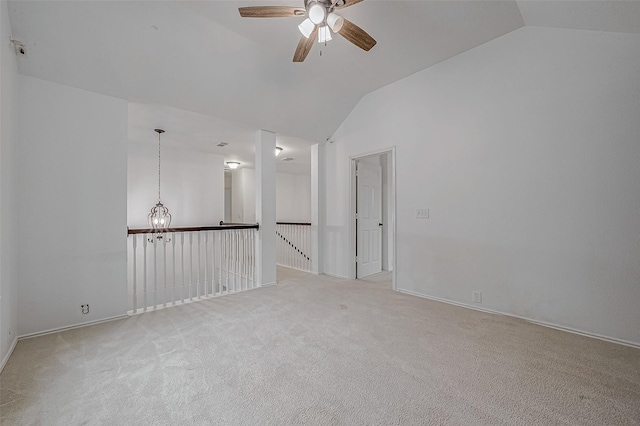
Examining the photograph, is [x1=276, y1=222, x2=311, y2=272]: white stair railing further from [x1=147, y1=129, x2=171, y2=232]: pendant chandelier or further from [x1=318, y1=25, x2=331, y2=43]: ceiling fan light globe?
[x1=318, y1=25, x2=331, y2=43]: ceiling fan light globe

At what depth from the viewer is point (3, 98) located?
1998mm

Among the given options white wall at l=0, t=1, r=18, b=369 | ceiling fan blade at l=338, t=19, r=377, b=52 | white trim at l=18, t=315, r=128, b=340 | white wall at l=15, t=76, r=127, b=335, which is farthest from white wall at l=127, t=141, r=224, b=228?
ceiling fan blade at l=338, t=19, r=377, b=52

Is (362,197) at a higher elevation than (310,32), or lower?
lower

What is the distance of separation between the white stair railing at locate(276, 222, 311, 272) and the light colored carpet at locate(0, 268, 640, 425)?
2.59 meters

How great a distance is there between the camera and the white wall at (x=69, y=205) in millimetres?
2480

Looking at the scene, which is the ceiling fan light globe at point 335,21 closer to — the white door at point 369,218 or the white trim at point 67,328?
the white door at point 369,218

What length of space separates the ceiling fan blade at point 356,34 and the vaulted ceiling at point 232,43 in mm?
419

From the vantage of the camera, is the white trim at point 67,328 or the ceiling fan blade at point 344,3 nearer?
the ceiling fan blade at point 344,3

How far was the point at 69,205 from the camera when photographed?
2.66m

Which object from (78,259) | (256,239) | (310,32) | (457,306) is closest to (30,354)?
(78,259)

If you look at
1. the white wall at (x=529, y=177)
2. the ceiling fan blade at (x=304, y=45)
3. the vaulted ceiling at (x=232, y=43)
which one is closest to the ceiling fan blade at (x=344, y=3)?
the ceiling fan blade at (x=304, y=45)

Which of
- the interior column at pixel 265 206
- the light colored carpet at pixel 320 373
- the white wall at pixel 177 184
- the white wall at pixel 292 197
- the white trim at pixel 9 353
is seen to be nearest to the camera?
the light colored carpet at pixel 320 373

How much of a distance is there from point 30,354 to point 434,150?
14.6 ft

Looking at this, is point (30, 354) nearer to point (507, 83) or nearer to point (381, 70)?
point (381, 70)
